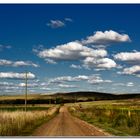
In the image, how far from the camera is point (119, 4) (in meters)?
20.2

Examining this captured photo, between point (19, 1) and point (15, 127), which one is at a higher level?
point (19, 1)

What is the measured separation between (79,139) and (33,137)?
2151 mm

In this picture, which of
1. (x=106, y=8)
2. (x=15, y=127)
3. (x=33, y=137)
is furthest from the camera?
(x=15, y=127)

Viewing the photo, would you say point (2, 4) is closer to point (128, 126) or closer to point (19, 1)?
point (19, 1)

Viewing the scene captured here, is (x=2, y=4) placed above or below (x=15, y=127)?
above

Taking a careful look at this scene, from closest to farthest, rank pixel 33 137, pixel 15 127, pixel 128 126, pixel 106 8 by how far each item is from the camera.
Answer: pixel 33 137
pixel 106 8
pixel 15 127
pixel 128 126

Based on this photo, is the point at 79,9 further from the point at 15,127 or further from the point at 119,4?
the point at 15,127

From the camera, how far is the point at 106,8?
20422 millimetres

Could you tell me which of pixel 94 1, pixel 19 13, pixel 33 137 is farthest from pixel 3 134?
pixel 94 1

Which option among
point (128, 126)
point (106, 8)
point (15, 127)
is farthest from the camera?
point (128, 126)

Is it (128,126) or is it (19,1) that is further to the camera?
(128,126)

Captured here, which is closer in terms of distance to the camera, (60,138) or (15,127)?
(60,138)

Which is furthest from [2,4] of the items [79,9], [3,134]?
[3,134]

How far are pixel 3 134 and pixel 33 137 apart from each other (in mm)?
1402
